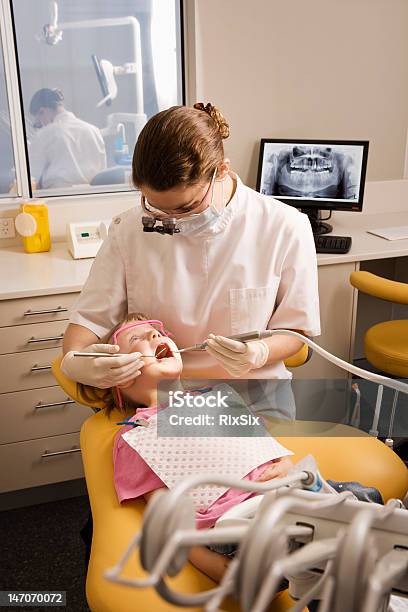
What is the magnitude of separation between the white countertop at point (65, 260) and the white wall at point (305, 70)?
0.37 m

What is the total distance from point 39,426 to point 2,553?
0.42 meters

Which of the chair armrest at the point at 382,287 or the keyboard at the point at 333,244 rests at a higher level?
the keyboard at the point at 333,244

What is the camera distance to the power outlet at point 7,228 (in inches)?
104

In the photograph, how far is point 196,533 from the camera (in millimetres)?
583

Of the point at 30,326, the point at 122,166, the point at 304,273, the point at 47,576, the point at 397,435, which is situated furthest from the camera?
the point at 122,166

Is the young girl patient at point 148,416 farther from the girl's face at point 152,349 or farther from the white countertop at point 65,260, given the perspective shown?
the white countertop at point 65,260

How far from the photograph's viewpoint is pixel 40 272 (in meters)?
2.35

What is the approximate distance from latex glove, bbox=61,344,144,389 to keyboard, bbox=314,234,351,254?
4.37 ft

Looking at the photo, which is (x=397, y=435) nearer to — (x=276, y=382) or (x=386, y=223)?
(x=276, y=382)

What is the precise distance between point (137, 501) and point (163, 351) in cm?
36

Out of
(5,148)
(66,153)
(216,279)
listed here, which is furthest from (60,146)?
(216,279)

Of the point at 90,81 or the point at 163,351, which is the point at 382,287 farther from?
the point at 90,81

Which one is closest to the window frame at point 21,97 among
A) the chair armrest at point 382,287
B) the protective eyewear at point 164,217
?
the chair armrest at point 382,287

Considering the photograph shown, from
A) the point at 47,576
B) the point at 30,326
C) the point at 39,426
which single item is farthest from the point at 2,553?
the point at 30,326
